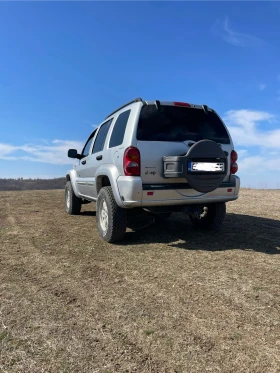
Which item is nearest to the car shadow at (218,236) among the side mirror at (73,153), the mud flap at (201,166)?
the mud flap at (201,166)

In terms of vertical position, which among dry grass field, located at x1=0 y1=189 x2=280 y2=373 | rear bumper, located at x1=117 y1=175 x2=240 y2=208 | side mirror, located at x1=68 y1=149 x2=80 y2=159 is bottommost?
dry grass field, located at x1=0 y1=189 x2=280 y2=373

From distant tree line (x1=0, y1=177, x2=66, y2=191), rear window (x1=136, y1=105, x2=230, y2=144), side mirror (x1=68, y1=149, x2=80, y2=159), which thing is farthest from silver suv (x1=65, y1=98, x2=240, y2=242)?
distant tree line (x1=0, y1=177, x2=66, y2=191)

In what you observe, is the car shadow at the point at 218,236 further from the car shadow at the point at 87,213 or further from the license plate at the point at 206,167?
the car shadow at the point at 87,213

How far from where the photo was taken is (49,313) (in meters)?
2.41

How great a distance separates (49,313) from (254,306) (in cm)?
168

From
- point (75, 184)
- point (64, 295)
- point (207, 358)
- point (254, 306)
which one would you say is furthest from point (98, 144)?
point (207, 358)

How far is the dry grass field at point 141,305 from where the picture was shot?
6.08 feet

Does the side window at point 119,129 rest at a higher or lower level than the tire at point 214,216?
higher

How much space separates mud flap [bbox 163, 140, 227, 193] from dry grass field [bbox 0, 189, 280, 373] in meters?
0.93

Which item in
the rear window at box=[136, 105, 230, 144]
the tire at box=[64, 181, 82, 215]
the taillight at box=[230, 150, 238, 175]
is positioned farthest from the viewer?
the tire at box=[64, 181, 82, 215]

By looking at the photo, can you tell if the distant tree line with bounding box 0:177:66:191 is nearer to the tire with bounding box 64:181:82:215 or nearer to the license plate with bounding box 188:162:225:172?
the tire with bounding box 64:181:82:215

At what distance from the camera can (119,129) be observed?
4.66 metres

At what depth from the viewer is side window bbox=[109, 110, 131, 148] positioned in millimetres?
4473

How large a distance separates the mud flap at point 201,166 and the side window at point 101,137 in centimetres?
180
